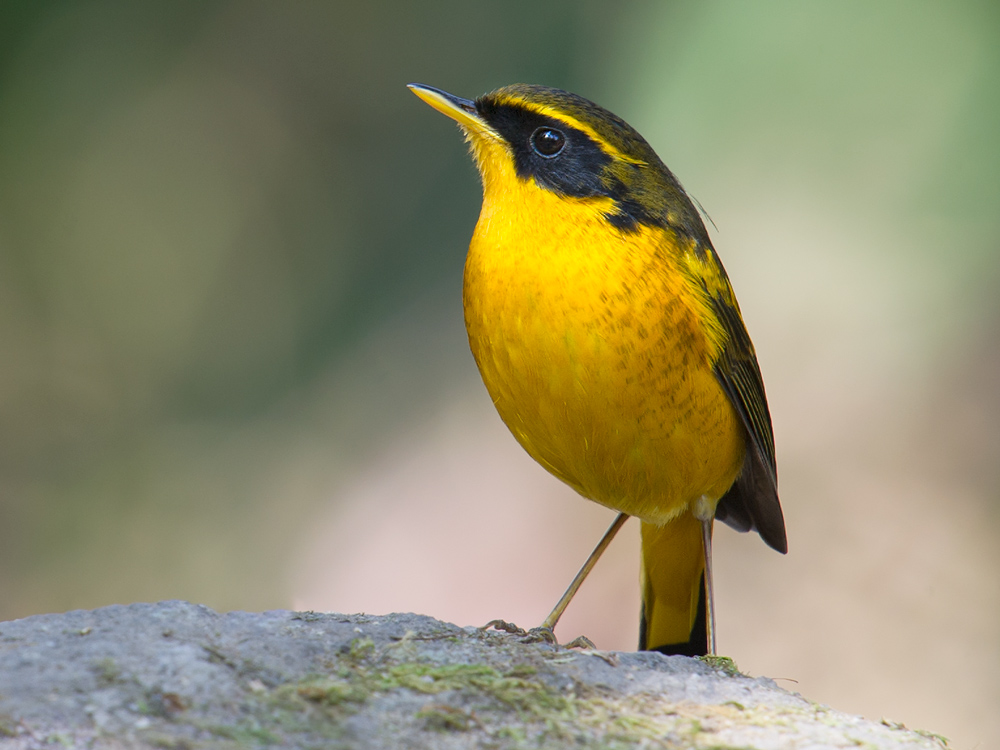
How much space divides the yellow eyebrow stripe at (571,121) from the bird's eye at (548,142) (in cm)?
5

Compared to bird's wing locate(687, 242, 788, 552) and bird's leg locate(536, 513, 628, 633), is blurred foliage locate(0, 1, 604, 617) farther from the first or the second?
bird's wing locate(687, 242, 788, 552)

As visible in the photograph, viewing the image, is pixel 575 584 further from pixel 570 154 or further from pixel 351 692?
pixel 351 692

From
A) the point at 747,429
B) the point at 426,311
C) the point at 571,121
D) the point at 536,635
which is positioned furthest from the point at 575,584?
the point at 426,311

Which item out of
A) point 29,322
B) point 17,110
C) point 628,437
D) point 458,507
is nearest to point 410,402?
point 458,507

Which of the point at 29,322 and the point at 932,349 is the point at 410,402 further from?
the point at 932,349

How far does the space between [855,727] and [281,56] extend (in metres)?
7.76

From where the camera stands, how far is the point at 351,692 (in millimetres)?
2652

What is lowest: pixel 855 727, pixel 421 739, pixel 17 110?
pixel 421 739

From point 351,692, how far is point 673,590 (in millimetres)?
2515

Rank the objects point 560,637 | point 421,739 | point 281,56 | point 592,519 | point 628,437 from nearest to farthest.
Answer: point 421,739
point 628,437
point 560,637
point 592,519
point 281,56

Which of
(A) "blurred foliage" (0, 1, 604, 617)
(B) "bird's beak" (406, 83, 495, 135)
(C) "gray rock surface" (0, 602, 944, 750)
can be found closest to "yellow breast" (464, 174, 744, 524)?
(B) "bird's beak" (406, 83, 495, 135)

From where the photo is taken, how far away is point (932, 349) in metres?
7.82

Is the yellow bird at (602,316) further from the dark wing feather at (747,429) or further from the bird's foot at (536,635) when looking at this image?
the bird's foot at (536,635)

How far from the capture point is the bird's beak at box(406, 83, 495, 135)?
418cm
